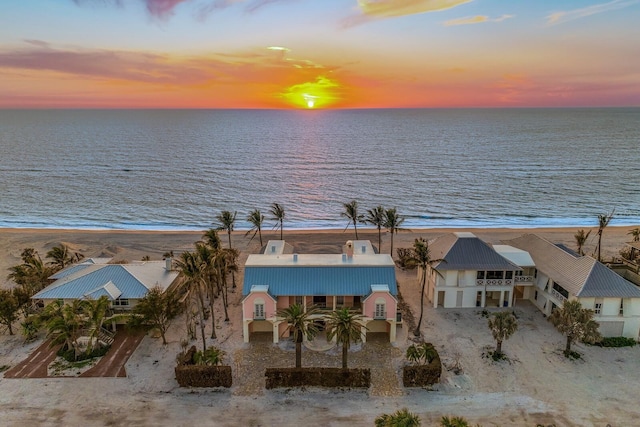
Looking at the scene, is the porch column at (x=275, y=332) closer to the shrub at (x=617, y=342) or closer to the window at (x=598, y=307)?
the shrub at (x=617, y=342)

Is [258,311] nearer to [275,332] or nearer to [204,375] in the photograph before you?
[275,332]

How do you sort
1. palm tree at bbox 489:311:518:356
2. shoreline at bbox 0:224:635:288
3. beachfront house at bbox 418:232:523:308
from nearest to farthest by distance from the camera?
1. palm tree at bbox 489:311:518:356
2. beachfront house at bbox 418:232:523:308
3. shoreline at bbox 0:224:635:288

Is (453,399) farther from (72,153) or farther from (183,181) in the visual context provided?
(72,153)

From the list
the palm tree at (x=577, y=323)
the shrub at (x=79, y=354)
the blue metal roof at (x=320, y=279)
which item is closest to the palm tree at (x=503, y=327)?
the palm tree at (x=577, y=323)

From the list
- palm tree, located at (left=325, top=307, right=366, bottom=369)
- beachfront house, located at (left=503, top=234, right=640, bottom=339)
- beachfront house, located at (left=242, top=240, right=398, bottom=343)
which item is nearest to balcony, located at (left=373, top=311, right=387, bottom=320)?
beachfront house, located at (left=242, top=240, right=398, bottom=343)

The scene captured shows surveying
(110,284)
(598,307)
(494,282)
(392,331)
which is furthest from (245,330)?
(598,307)

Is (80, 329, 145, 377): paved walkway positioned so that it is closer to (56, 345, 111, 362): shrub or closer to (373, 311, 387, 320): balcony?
(56, 345, 111, 362): shrub
